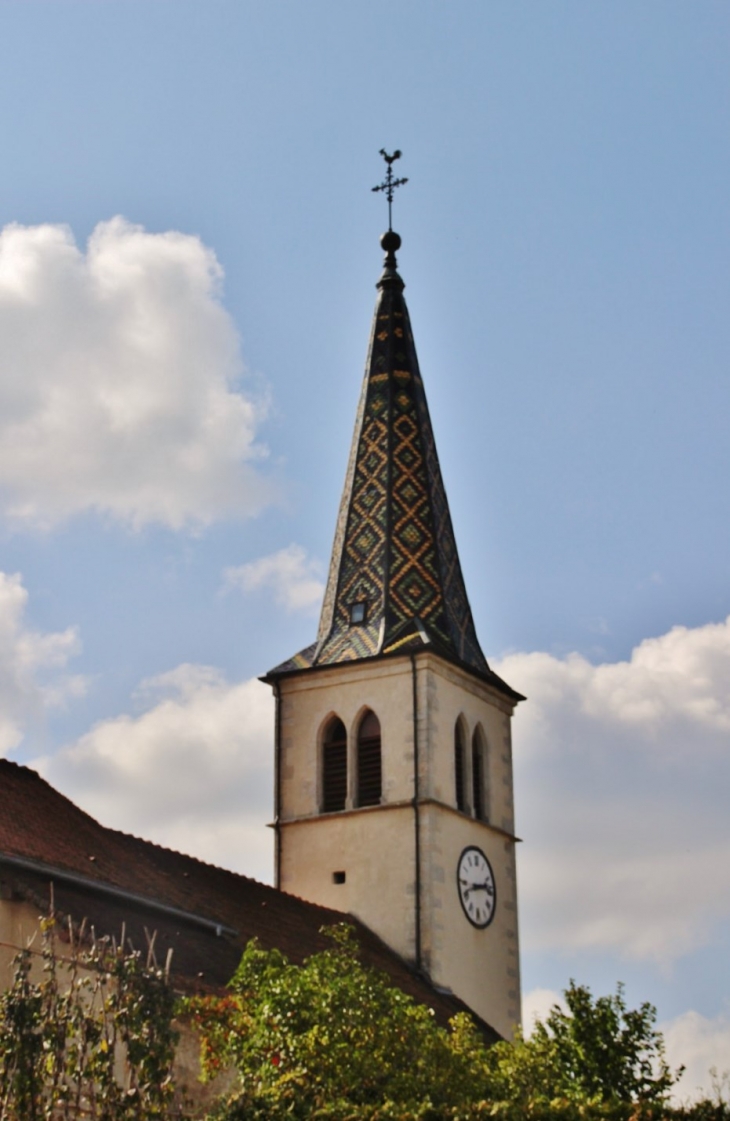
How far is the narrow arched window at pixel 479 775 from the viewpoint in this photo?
3256 centimetres

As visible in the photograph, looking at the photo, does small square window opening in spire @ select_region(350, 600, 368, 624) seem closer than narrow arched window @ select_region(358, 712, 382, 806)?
No

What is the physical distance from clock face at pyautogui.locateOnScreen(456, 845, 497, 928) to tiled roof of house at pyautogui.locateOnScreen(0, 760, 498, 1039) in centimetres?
199

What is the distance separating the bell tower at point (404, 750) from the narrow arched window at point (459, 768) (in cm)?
2

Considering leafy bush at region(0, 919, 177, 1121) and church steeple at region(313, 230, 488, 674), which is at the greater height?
church steeple at region(313, 230, 488, 674)

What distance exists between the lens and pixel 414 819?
100ft

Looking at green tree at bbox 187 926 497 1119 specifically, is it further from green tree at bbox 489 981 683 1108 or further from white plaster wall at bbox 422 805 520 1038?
white plaster wall at bbox 422 805 520 1038

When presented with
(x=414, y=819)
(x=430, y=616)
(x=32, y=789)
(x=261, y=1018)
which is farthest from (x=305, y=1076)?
(x=430, y=616)

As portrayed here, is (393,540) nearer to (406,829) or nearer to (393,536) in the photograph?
(393,536)

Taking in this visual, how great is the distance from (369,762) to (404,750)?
0.84 m

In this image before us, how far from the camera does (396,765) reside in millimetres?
31094

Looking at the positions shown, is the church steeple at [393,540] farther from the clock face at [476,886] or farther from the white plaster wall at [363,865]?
the clock face at [476,886]

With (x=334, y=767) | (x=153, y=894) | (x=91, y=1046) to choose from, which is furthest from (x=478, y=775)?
(x=91, y=1046)

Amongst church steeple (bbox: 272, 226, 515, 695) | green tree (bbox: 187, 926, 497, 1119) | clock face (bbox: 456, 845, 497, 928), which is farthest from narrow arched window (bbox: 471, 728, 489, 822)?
green tree (bbox: 187, 926, 497, 1119)

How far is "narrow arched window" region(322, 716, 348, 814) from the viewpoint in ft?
104
